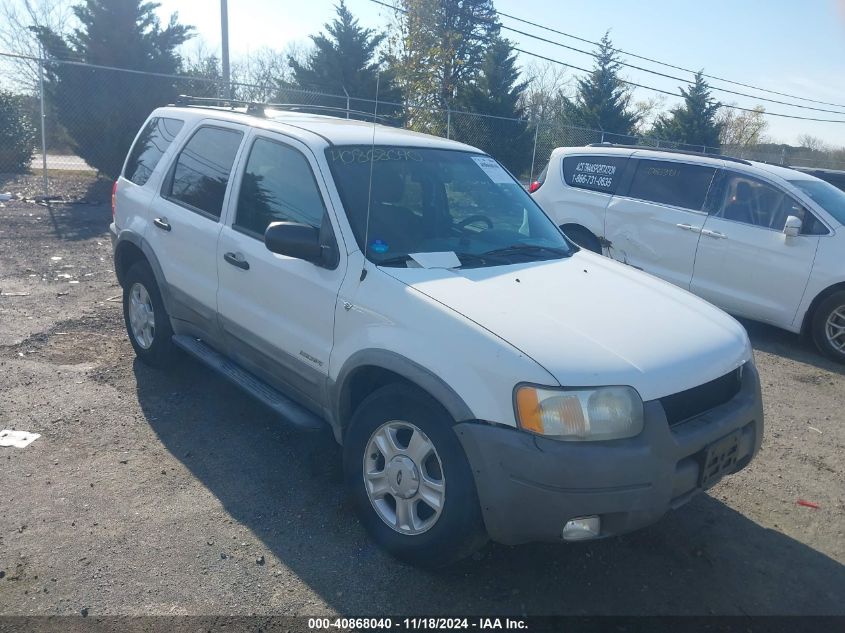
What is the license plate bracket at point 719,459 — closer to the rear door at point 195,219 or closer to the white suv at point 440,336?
the white suv at point 440,336

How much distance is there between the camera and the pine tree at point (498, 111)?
1895 centimetres

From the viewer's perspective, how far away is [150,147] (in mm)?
5480

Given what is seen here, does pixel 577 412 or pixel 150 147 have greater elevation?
pixel 150 147

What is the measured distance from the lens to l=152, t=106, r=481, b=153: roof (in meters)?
3.99

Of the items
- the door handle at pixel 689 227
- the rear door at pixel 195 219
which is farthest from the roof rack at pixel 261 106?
the door handle at pixel 689 227

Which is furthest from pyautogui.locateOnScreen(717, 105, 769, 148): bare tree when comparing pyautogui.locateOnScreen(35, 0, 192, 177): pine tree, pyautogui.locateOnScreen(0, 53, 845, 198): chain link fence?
pyautogui.locateOnScreen(35, 0, 192, 177): pine tree

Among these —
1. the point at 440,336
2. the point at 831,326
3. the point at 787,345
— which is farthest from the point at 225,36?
the point at 440,336

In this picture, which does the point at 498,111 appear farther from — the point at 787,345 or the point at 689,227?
the point at 787,345

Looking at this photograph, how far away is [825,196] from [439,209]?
5178mm

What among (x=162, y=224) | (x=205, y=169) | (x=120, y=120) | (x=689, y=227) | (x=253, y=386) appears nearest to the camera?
(x=253, y=386)

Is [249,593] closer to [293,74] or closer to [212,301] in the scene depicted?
[212,301]

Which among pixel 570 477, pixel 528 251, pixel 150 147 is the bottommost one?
pixel 570 477

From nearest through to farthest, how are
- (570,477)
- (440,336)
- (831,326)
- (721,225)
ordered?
(570,477) → (440,336) → (831,326) → (721,225)

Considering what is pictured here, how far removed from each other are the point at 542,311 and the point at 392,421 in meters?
0.84
